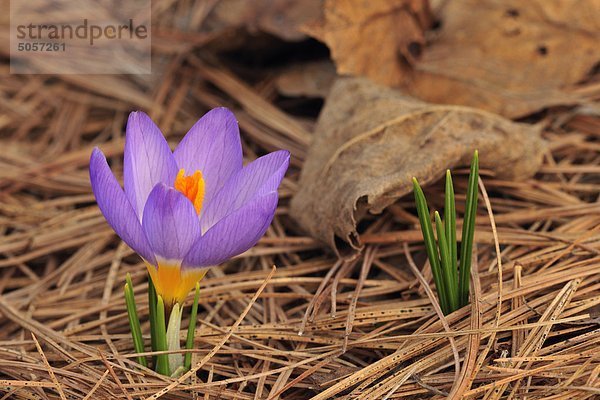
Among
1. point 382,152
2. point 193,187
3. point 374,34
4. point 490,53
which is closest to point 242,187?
point 193,187

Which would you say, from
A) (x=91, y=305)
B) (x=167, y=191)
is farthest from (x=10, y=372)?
(x=167, y=191)

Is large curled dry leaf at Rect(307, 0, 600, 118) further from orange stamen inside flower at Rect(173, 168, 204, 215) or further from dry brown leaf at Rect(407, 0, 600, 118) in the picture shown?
orange stamen inside flower at Rect(173, 168, 204, 215)

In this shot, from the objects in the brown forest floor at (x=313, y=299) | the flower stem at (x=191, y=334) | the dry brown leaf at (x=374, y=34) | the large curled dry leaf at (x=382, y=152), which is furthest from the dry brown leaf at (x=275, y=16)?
the flower stem at (x=191, y=334)

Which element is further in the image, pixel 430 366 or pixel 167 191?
pixel 430 366

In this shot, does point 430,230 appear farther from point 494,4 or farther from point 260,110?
point 494,4

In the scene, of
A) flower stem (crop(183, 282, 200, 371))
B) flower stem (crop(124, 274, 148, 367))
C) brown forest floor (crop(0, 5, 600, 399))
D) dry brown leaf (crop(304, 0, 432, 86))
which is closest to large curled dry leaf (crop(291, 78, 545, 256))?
brown forest floor (crop(0, 5, 600, 399))
